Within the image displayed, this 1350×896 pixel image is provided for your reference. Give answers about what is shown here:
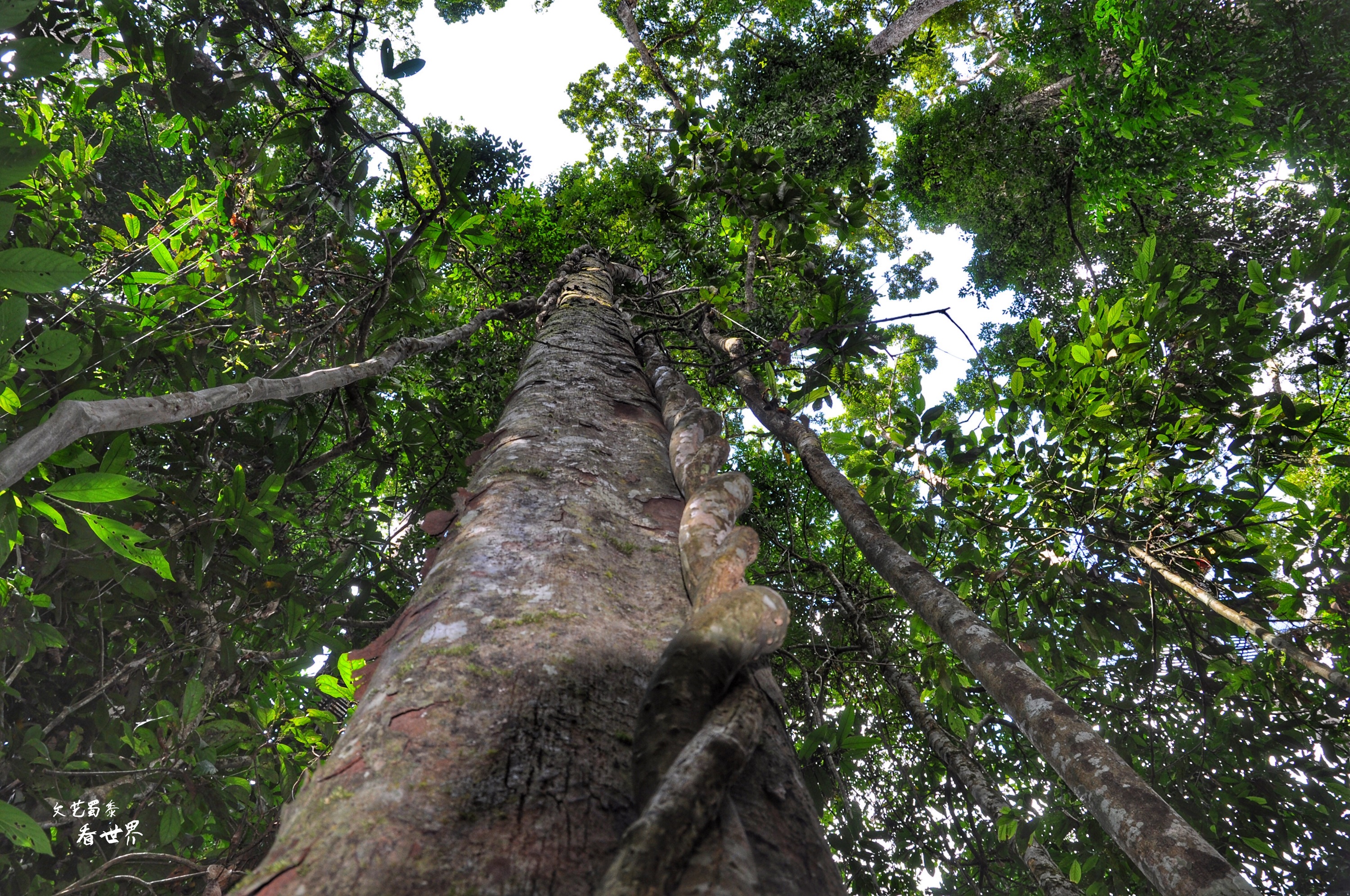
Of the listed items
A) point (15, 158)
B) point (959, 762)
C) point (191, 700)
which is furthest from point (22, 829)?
point (959, 762)

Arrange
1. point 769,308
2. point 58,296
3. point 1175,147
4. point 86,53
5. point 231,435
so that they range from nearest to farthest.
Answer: point 58,296
point 231,435
point 1175,147
point 769,308
point 86,53

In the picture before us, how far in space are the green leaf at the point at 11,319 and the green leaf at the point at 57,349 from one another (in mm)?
108

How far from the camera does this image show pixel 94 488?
1599 millimetres

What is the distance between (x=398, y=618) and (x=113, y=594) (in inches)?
108

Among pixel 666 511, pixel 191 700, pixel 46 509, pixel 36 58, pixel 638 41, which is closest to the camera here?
pixel 36 58

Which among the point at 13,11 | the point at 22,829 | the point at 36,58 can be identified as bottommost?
the point at 22,829

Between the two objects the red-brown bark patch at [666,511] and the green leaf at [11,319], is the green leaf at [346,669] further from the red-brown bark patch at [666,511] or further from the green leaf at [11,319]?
the red-brown bark patch at [666,511]

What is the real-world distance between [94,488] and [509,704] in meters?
1.47

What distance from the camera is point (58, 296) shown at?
2.67m

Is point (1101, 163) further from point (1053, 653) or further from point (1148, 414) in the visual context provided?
point (1053, 653)

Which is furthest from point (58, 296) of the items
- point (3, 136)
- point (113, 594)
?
point (3, 136)

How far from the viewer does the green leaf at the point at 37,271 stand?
122 centimetres

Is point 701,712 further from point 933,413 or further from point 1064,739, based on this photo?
point 933,413

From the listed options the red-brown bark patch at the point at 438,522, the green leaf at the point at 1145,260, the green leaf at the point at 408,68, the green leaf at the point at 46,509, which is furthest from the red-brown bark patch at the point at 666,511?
the green leaf at the point at 1145,260
